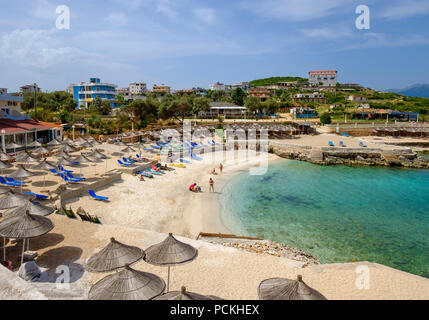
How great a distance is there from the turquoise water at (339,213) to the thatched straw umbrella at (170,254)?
7595 mm

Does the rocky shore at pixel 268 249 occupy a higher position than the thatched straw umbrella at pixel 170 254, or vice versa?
the thatched straw umbrella at pixel 170 254

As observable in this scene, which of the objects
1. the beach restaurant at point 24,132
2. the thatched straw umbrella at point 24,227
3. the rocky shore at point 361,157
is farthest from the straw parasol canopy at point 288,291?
the rocky shore at point 361,157

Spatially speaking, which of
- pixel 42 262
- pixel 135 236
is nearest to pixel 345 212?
pixel 135 236

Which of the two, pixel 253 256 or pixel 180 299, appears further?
pixel 253 256

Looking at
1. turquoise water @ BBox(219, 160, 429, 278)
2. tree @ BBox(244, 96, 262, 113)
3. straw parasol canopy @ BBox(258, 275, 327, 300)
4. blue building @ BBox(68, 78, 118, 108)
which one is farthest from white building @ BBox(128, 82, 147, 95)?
straw parasol canopy @ BBox(258, 275, 327, 300)

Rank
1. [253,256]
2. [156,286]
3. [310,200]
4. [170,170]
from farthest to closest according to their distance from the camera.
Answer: [170,170] → [310,200] → [253,256] → [156,286]

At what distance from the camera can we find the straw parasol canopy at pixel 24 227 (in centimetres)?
754

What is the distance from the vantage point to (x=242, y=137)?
42.0 metres

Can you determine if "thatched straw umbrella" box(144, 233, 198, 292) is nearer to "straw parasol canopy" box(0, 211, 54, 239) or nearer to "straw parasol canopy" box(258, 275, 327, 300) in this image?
"straw parasol canopy" box(258, 275, 327, 300)

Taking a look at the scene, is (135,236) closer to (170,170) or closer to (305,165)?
(170,170)

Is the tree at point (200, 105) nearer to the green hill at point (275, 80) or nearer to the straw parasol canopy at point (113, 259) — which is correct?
the straw parasol canopy at point (113, 259)

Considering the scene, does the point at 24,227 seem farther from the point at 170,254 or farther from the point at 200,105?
the point at 200,105
